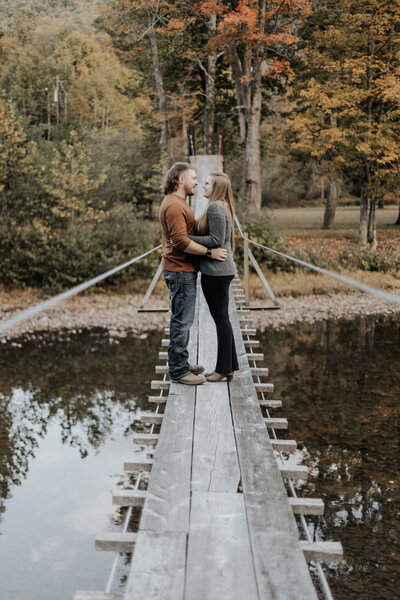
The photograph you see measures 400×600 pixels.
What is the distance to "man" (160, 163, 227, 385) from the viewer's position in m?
3.82

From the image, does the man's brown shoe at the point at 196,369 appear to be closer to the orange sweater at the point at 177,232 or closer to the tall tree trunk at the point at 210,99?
the orange sweater at the point at 177,232

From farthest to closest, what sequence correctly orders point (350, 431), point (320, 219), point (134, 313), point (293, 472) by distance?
point (320, 219) → point (134, 313) → point (350, 431) → point (293, 472)

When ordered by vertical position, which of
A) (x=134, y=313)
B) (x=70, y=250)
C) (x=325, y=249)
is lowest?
(x=134, y=313)

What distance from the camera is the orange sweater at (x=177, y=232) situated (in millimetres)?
3809

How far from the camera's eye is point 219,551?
2334 mm

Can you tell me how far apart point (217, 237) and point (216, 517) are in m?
1.81

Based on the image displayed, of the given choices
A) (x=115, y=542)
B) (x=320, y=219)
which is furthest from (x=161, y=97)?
(x=115, y=542)

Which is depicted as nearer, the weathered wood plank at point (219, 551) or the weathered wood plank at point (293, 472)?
the weathered wood plank at point (219, 551)

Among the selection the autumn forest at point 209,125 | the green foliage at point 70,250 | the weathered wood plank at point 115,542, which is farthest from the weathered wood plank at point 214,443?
the autumn forest at point 209,125

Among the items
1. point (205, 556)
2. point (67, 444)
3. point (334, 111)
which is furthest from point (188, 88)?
point (205, 556)

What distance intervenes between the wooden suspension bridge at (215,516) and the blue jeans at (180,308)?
0.35 m

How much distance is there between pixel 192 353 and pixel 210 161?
10.4 m

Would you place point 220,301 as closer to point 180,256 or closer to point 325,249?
point 180,256

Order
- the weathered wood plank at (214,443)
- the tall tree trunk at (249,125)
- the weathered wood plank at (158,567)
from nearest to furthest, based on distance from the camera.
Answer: the weathered wood plank at (158,567) → the weathered wood plank at (214,443) → the tall tree trunk at (249,125)
